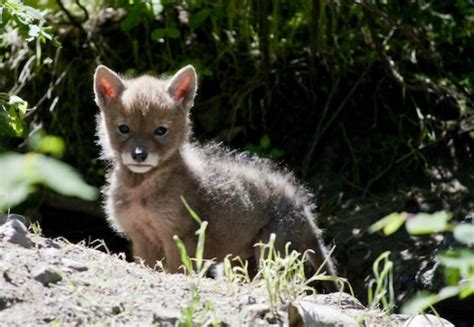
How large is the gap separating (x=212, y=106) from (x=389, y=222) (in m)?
6.70

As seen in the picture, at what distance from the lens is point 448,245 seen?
6.06m

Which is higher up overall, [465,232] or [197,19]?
[465,232]

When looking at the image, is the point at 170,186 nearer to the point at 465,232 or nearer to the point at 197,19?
the point at 197,19

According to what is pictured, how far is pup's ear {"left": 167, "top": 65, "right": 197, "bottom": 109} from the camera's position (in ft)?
21.0

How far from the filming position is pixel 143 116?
6.19 m

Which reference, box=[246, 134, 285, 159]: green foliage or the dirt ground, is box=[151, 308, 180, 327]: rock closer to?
the dirt ground

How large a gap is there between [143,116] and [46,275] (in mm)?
2594

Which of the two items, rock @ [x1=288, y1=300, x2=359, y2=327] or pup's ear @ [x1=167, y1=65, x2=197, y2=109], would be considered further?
pup's ear @ [x1=167, y1=65, x2=197, y2=109]

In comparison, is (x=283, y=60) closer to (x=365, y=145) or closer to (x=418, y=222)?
(x=365, y=145)

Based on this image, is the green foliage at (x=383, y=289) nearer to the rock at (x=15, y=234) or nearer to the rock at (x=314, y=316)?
the rock at (x=314, y=316)

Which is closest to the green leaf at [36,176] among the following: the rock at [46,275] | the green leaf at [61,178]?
the green leaf at [61,178]

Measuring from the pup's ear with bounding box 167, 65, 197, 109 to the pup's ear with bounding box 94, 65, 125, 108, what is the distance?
1.20 feet

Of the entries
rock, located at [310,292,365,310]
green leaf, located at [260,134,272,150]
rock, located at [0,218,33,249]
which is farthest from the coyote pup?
rock, located at [310,292,365,310]

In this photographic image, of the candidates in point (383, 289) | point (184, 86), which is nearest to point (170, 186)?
point (184, 86)
